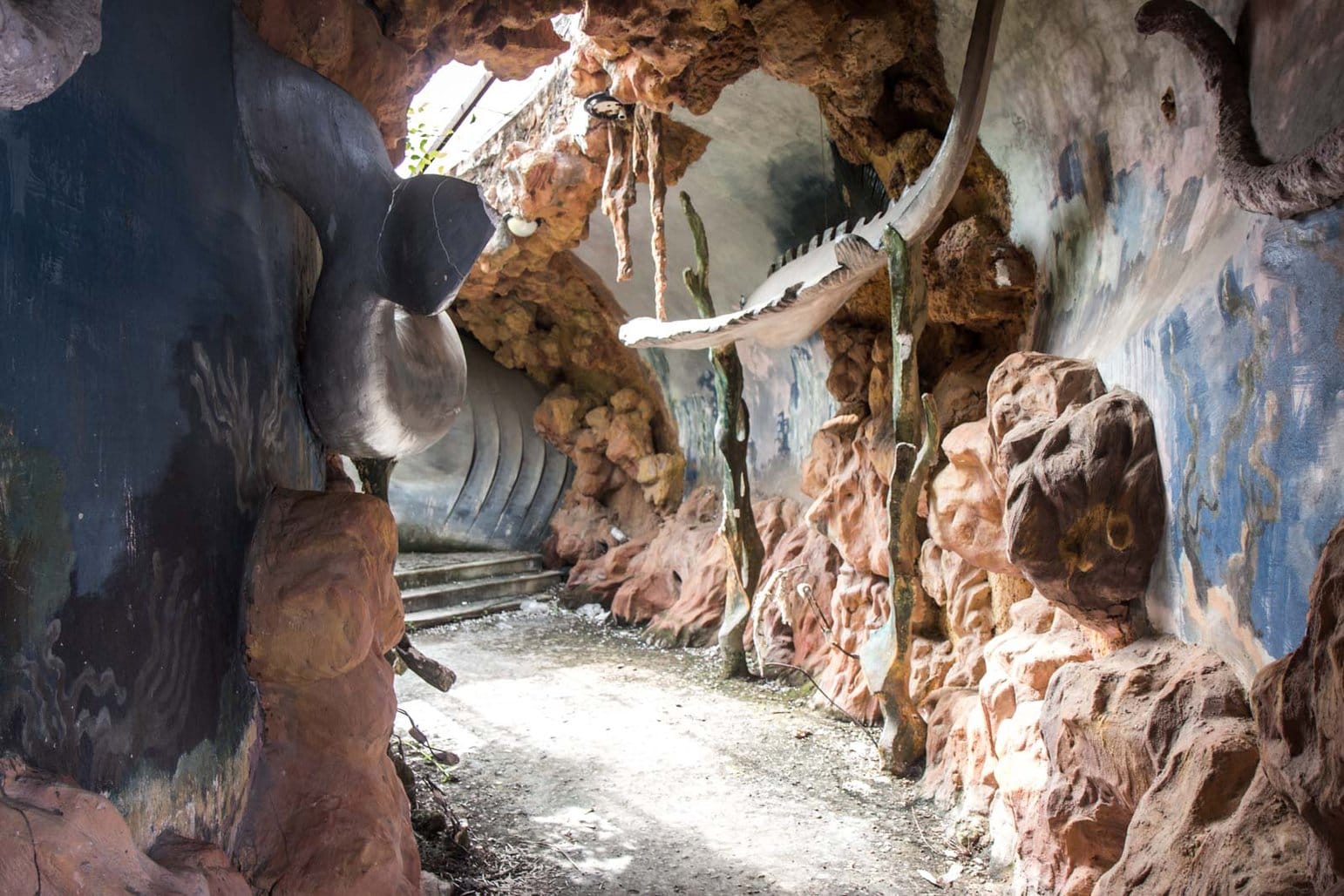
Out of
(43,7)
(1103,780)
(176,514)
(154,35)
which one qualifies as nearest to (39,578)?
(176,514)

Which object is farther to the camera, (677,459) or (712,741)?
(677,459)

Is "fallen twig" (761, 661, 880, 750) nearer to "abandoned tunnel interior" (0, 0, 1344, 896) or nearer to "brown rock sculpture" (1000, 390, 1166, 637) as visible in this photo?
"abandoned tunnel interior" (0, 0, 1344, 896)

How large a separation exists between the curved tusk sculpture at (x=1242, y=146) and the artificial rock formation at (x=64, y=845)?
9.27ft

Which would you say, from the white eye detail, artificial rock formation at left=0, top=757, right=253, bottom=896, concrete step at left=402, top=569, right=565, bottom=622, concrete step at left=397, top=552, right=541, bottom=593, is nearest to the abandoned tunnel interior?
artificial rock formation at left=0, top=757, right=253, bottom=896

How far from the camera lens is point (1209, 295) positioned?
2930mm

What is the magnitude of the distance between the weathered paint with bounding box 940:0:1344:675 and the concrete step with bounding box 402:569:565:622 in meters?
6.96

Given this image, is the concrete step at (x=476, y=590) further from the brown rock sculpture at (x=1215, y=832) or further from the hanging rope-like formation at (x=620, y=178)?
the brown rock sculpture at (x=1215, y=832)

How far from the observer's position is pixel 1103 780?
2.92 m

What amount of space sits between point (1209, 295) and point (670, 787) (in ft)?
12.1

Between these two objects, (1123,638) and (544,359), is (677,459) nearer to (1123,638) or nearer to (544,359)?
(544,359)

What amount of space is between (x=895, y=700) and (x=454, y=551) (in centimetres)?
763

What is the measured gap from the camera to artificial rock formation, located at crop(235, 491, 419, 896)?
228 cm

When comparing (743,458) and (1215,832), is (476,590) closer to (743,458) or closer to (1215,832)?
(743,458)

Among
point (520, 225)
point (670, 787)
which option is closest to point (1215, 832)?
point (670, 787)
